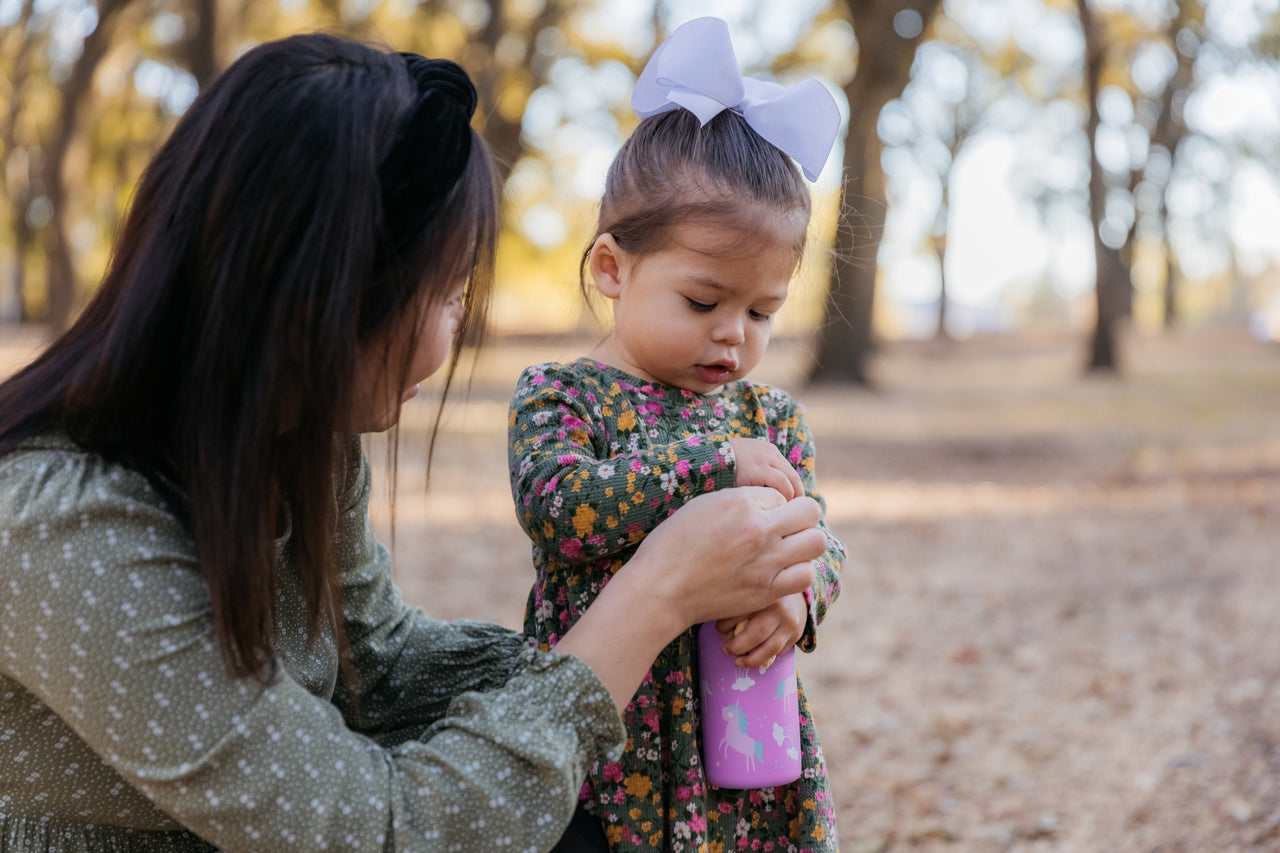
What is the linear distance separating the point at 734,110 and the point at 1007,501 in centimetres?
664

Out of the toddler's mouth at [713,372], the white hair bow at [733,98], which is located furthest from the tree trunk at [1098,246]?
the toddler's mouth at [713,372]

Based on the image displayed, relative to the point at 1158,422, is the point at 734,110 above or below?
above

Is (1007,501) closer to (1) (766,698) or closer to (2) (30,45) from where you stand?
(1) (766,698)

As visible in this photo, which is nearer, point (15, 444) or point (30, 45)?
point (15, 444)

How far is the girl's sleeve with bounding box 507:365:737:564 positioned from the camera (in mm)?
1470

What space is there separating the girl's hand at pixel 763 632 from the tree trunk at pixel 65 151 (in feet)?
31.0

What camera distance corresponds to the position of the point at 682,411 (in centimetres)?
176

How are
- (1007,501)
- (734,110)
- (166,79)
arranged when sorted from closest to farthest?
(734,110) → (1007,501) → (166,79)

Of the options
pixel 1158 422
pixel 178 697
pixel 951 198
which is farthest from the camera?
pixel 951 198

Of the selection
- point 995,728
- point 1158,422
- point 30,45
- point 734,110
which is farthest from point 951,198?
point 734,110

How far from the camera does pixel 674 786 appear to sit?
1563mm

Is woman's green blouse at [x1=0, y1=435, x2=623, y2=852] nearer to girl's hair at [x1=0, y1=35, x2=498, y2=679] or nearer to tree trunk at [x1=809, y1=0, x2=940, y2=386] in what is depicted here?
girl's hair at [x1=0, y1=35, x2=498, y2=679]

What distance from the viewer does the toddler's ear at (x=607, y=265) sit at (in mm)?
1817

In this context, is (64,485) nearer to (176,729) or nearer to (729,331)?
(176,729)
